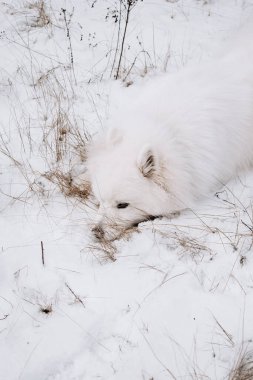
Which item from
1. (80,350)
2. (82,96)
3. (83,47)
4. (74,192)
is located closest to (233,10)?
(83,47)

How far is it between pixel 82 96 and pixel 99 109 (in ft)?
1.03

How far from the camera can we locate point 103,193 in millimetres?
3336

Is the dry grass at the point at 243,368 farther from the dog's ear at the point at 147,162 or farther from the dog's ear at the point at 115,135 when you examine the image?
the dog's ear at the point at 115,135

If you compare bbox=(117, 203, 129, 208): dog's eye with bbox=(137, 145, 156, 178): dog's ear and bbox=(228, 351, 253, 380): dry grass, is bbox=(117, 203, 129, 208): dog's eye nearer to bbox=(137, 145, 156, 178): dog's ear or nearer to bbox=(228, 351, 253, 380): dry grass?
bbox=(137, 145, 156, 178): dog's ear

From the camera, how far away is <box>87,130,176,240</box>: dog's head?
3184mm

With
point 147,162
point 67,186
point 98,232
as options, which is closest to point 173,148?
point 147,162

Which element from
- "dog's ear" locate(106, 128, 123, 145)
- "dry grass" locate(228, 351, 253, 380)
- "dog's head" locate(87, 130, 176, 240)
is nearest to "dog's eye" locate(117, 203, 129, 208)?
"dog's head" locate(87, 130, 176, 240)

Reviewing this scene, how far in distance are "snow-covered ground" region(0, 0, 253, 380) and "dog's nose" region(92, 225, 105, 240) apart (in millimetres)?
89

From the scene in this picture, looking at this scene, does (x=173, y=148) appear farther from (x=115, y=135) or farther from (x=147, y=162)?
(x=115, y=135)

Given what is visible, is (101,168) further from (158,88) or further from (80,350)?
(80,350)

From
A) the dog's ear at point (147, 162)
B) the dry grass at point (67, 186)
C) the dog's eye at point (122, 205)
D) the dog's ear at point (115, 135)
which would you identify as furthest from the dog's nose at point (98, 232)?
the dog's ear at point (115, 135)

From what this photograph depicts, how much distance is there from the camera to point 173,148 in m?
3.24

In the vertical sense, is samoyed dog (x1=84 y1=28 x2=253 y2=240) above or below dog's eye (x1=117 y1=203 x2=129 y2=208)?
above

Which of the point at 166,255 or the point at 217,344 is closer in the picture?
the point at 217,344
